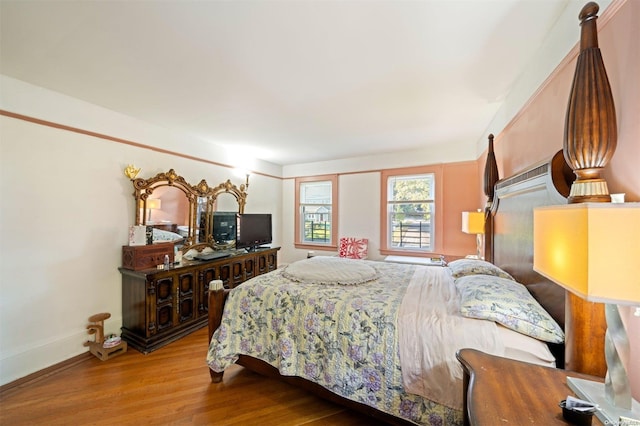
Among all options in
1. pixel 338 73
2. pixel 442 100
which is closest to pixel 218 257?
pixel 338 73

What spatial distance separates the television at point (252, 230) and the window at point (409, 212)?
2.23 meters

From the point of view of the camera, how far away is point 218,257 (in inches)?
134

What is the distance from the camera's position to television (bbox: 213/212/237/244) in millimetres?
3873

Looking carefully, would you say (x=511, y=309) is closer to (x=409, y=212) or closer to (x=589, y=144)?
(x=589, y=144)

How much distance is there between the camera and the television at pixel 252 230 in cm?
406

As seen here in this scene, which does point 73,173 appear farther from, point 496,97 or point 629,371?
point 496,97

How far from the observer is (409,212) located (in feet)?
14.6

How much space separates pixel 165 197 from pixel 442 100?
3.52m

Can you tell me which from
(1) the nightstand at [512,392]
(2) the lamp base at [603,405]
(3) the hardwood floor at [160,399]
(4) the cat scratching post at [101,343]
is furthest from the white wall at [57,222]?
(2) the lamp base at [603,405]

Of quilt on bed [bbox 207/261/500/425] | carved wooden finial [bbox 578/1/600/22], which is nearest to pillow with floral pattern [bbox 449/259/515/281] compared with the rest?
quilt on bed [bbox 207/261/500/425]

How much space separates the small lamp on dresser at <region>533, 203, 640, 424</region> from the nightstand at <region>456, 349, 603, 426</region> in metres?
0.09

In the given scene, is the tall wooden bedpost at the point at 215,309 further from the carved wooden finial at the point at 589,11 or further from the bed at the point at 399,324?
the carved wooden finial at the point at 589,11

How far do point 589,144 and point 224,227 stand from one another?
4.04m

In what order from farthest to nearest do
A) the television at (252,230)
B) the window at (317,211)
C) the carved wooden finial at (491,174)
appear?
the window at (317,211) → the television at (252,230) → the carved wooden finial at (491,174)
